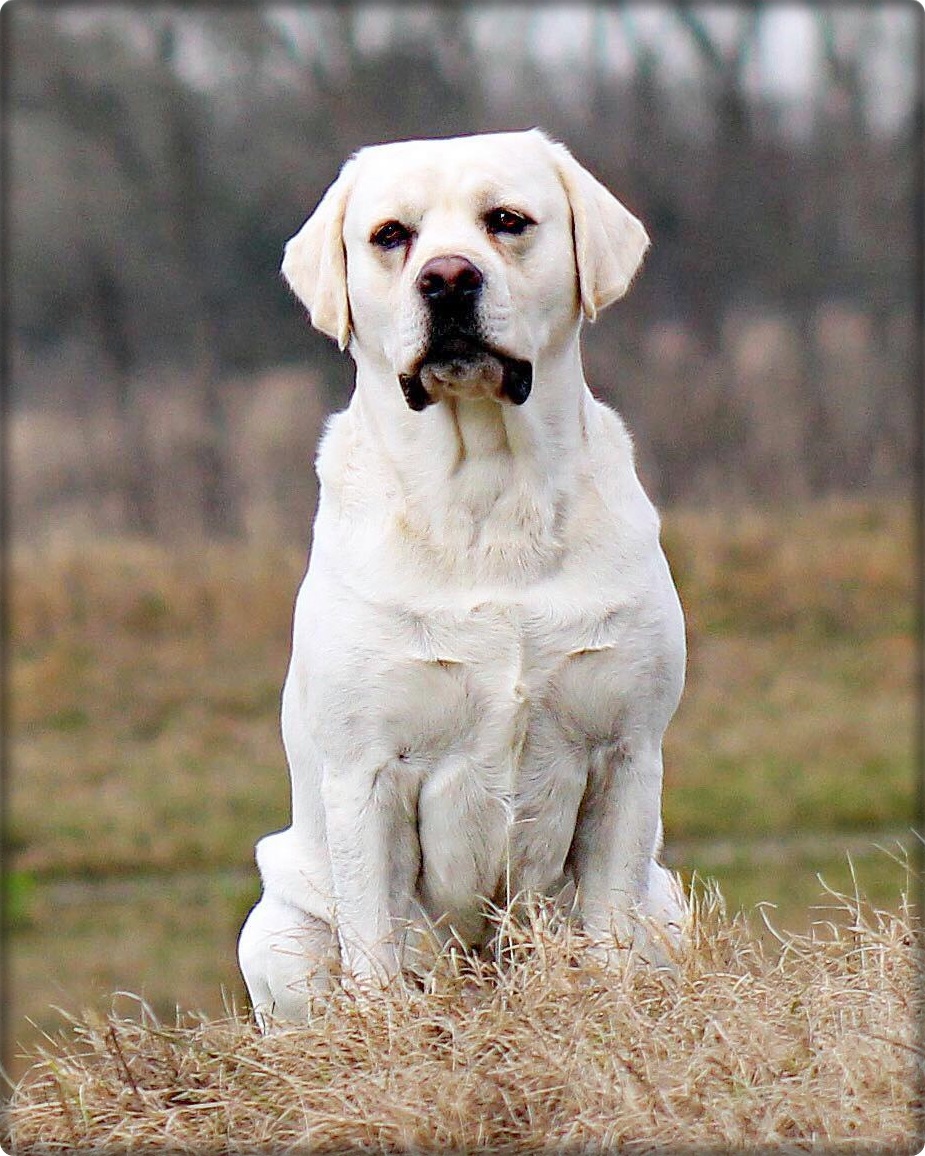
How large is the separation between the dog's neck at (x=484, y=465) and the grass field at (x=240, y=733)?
5020 millimetres

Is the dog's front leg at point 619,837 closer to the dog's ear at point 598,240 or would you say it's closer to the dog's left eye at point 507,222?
the dog's ear at point 598,240

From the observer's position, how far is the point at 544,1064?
312 centimetres

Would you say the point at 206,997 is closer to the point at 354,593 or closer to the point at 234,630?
the point at 234,630

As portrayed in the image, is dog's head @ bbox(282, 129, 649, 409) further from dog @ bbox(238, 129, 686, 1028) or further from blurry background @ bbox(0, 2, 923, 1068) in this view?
blurry background @ bbox(0, 2, 923, 1068)

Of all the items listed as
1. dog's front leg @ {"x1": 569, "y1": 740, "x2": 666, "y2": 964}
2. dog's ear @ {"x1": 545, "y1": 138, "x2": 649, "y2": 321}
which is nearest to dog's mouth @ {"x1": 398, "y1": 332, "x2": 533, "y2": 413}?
dog's ear @ {"x1": 545, "y1": 138, "x2": 649, "y2": 321}

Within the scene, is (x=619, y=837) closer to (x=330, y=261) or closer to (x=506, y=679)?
(x=506, y=679)

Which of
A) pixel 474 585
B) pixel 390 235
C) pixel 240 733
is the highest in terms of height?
pixel 390 235

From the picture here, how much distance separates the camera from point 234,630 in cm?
1150

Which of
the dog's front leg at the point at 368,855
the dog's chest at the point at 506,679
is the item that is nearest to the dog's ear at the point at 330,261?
the dog's chest at the point at 506,679

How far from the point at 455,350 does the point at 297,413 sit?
10057 mm

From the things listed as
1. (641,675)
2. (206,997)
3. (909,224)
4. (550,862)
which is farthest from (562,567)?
(909,224)

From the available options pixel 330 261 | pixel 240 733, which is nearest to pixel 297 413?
pixel 240 733

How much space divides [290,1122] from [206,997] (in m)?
5.14

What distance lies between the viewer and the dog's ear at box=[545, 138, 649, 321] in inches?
141
